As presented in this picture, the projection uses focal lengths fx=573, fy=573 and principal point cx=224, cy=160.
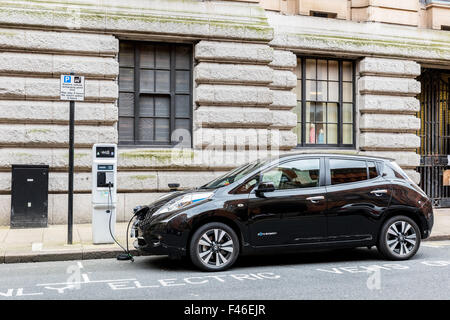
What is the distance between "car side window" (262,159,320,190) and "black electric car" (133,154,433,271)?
1 cm

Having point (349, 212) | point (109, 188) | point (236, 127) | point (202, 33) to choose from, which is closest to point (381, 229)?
point (349, 212)

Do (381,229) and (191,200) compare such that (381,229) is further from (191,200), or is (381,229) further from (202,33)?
(202,33)

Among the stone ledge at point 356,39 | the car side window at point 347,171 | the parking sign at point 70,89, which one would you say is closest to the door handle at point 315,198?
the car side window at point 347,171

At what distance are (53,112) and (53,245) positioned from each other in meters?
3.71

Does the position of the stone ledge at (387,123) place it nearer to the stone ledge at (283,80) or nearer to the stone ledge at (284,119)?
the stone ledge at (284,119)

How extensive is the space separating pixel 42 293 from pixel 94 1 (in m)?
7.85

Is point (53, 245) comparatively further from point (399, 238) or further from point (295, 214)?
point (399, 238)

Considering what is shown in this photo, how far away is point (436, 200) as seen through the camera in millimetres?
16266

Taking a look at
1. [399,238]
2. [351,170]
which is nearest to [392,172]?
[351,170]

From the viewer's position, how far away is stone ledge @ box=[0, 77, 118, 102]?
12.0 meters

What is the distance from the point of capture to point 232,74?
13438 mm

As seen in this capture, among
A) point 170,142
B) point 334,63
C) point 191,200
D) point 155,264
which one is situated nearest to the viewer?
point 191,200

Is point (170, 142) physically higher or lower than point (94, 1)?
lower

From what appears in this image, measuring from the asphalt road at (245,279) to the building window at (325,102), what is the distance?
6280 millimetres
